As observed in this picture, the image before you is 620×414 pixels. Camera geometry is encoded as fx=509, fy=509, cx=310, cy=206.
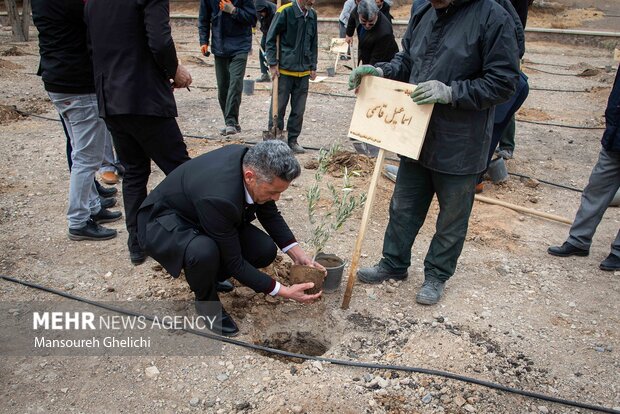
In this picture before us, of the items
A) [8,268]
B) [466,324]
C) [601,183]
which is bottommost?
[8,268]

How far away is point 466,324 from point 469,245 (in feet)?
3.89

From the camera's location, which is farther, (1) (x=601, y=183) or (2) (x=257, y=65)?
(2) (x=257, y=65)

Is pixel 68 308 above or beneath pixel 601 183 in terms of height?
beneath

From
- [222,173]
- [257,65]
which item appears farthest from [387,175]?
[257,65]

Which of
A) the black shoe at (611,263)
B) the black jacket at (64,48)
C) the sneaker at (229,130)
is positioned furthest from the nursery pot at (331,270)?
the sneaker at (229,130)

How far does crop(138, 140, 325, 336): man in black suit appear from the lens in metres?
2.48

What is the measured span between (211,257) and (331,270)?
877mm

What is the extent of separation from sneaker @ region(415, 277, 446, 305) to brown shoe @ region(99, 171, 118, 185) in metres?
3.07

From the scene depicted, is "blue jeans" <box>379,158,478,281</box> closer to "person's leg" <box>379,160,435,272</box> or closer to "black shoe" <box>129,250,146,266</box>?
"person's leg" <box>379,160,435,272</box>

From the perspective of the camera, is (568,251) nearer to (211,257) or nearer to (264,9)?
(211,257)

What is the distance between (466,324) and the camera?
3.13 metres

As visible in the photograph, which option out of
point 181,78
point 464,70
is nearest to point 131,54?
point 181,78

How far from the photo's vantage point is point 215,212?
8.25 feet

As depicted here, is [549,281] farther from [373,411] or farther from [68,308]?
[68,308]
